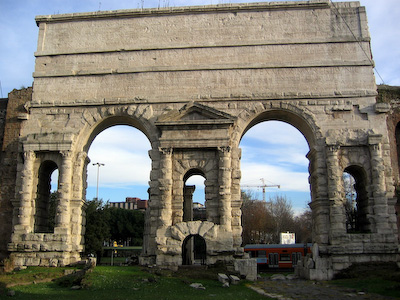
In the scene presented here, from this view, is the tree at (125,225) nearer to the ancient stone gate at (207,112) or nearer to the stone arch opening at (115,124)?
the ancient stone gate at (207,112)

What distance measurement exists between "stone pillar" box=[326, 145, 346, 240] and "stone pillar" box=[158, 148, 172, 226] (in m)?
6.66

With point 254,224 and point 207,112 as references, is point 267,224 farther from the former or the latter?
point 207,112

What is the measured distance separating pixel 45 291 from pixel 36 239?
6.05 metres

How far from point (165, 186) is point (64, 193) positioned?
4453mm

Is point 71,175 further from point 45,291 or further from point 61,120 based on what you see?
point 45,291

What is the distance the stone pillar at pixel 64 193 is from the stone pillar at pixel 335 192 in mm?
11108

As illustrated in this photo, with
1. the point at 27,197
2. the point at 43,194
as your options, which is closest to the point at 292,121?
the point at 43,194

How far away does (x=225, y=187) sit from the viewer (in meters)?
16.9

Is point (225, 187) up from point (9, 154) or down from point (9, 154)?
down

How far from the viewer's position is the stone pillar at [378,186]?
54.5 feet

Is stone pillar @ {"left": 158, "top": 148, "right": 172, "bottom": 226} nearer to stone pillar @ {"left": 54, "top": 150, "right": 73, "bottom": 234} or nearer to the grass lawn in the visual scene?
the grass lawn

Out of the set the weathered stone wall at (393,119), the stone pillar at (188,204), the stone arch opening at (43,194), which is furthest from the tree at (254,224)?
the stone arch opening at (43,194)

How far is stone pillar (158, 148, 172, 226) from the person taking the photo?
16.9 m

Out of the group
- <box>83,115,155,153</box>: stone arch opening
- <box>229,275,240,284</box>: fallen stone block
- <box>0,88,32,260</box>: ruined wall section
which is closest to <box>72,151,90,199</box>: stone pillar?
<box>83,115,155,153</box>: stone arch opening
